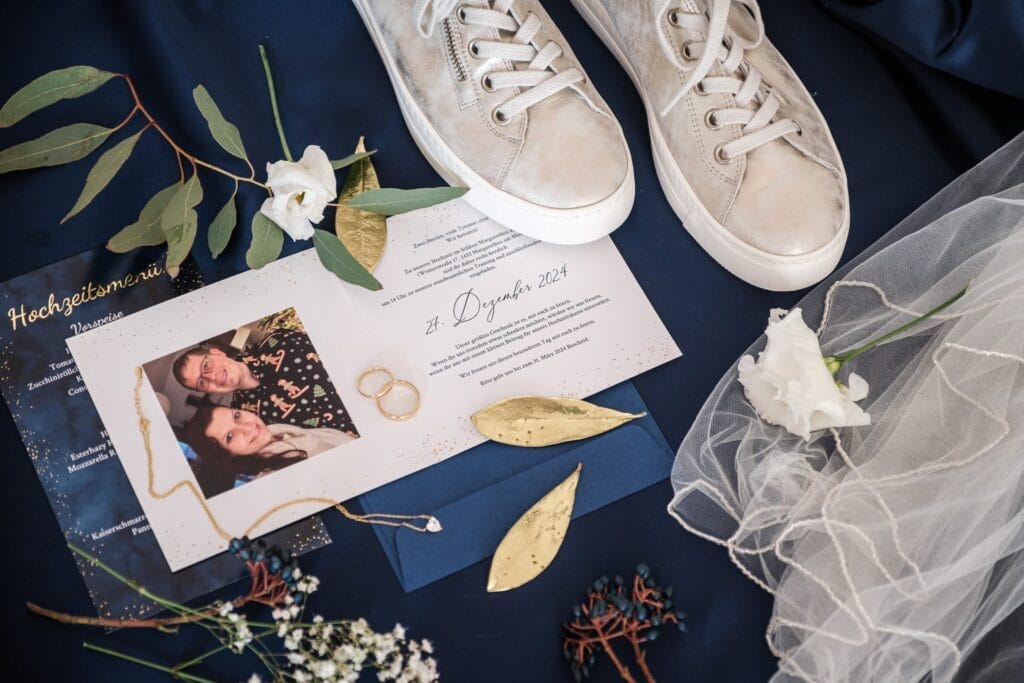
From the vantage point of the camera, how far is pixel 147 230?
741 mm

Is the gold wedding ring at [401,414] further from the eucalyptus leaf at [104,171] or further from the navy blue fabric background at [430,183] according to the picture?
the eucalyptus leaf at [104,171]

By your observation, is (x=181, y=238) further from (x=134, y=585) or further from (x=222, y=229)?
(x=134, y=585)

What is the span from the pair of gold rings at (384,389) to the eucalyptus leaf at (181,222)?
17cm

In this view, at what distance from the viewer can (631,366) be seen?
2.52 ft

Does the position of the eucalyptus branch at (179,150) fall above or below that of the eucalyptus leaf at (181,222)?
above

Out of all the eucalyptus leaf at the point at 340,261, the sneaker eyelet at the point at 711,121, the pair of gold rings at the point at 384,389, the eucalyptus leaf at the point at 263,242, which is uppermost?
the eucalyptus leaf at the point at 263,242

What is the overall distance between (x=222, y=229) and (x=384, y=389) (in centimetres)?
19

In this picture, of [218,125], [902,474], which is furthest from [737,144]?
[218,125]

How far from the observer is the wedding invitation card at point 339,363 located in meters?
0.72

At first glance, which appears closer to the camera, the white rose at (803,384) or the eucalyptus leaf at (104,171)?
the white rose at (803,384)

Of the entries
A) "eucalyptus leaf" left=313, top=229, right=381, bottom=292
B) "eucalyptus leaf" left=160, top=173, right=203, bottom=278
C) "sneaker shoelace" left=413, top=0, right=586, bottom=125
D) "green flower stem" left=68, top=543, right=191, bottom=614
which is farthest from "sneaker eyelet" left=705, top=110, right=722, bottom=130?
"green flower stem" left=68, top=543, right=191, bottom=614

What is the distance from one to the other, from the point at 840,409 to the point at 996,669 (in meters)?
0.20

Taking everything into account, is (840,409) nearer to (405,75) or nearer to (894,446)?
(894,446)

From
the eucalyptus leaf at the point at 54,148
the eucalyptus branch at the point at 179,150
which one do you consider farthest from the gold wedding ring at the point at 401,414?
the eucalyptus leaf at the point at 54,148
